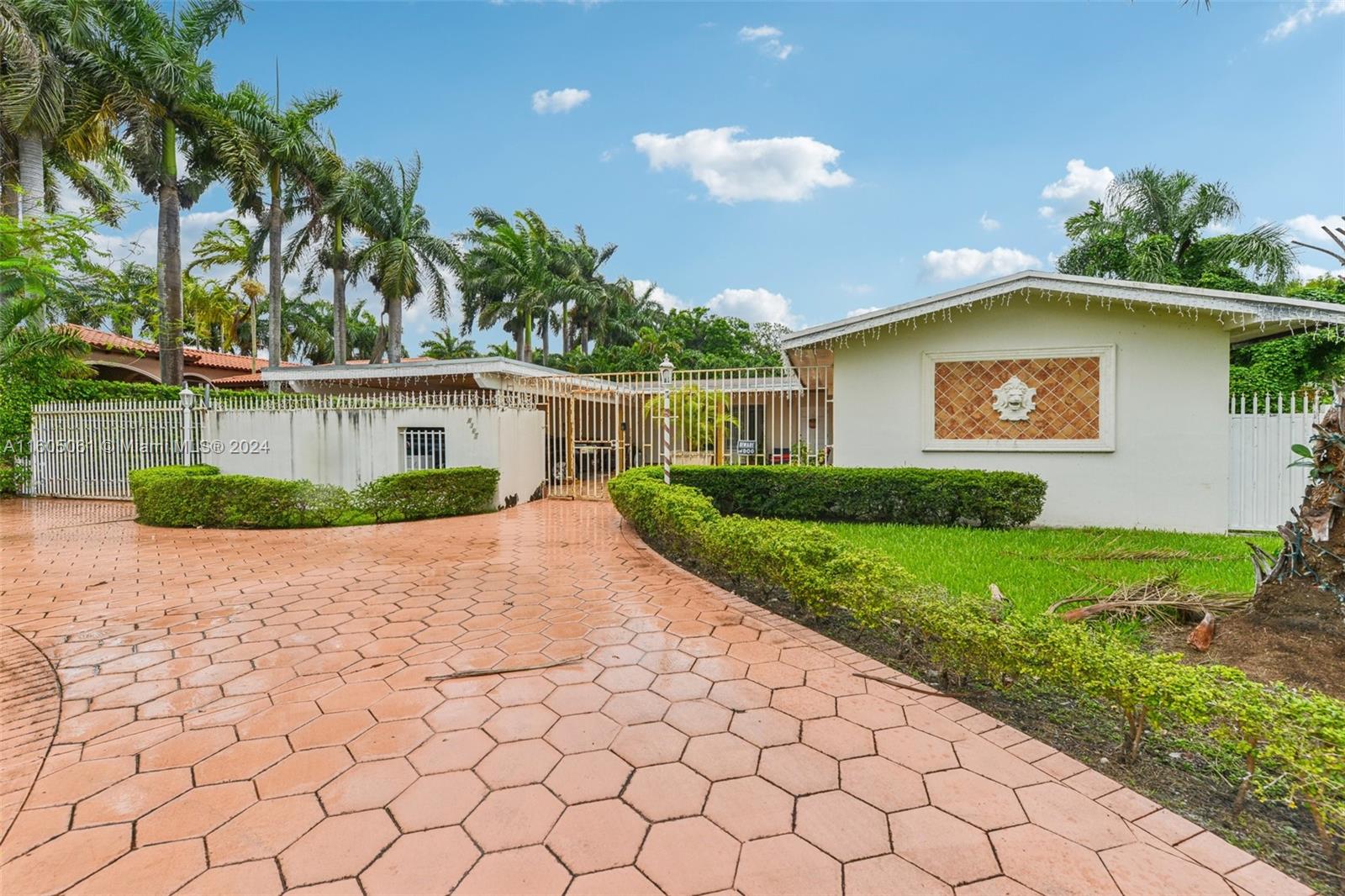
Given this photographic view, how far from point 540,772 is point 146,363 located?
2673 centimetres

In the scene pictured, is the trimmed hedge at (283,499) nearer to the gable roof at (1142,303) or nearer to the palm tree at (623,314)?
the gable roof at (1142,303)

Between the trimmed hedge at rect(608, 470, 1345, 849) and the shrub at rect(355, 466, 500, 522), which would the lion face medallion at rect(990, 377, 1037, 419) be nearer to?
the trimmed hedge at rect(608, 470, 1345, 849)

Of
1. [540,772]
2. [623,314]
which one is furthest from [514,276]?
[540,772]

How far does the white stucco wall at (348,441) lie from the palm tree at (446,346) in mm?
27969

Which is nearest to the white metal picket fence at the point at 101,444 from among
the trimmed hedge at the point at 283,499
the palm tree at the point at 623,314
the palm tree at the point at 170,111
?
the trimmed hedge at the point at 283,499

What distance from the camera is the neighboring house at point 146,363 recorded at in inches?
723

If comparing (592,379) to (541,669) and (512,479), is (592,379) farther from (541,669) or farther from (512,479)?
(541,669)

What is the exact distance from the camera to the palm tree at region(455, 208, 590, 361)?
27.7 meters

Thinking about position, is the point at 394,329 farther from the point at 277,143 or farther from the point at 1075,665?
the point at 1075,665

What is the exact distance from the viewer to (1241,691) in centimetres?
221

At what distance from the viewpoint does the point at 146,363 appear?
21.0 metres

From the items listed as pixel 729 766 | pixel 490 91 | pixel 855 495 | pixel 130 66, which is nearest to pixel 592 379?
pixel 490 91

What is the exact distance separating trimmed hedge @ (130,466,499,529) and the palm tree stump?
9.27 metres

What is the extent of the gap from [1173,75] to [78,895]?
11570 mm
